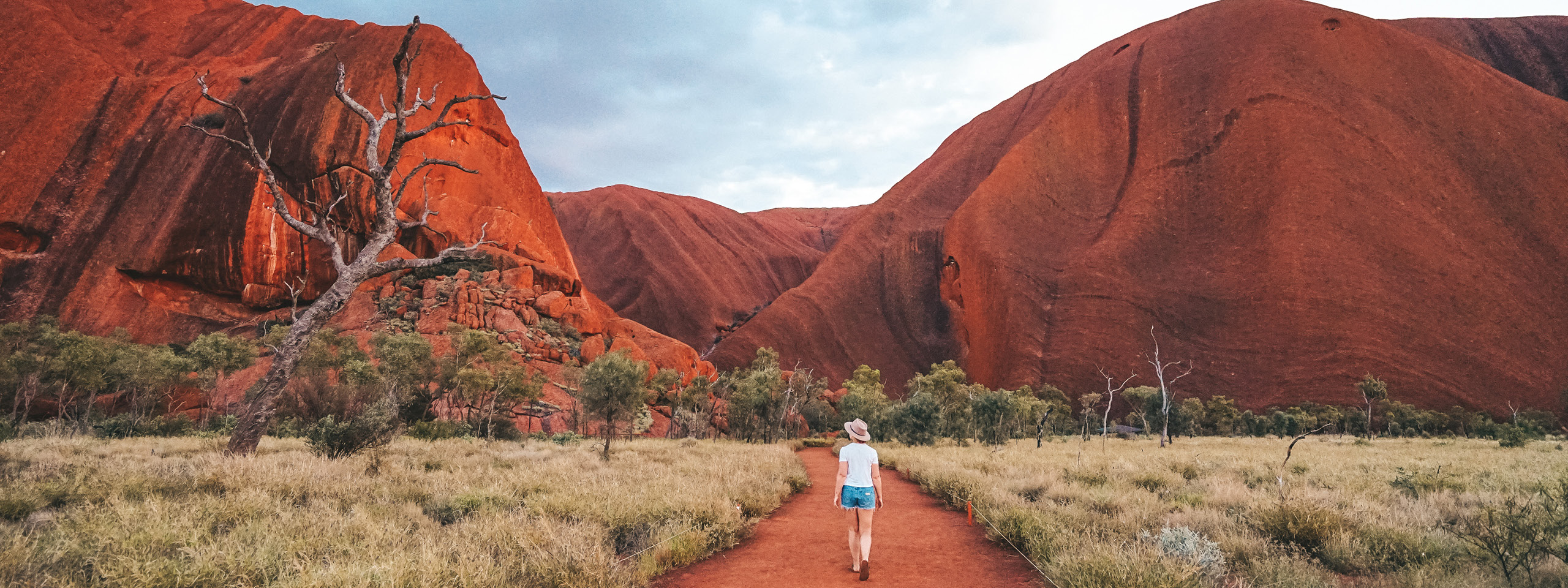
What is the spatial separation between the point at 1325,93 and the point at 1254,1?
18.3 meters

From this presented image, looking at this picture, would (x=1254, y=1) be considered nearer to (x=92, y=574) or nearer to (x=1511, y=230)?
(x=1511, y=230)

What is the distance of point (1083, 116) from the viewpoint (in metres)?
70.8

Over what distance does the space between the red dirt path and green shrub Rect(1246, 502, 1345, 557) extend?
2.83 meters

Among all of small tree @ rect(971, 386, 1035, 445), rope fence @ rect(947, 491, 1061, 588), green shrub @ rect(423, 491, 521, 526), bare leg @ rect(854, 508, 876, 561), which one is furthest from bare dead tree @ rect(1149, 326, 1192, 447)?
green shrub @ rect(423, 491, 521, 526)

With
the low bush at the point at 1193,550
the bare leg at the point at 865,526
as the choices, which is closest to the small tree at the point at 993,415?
the low bush at the point at 1193,550

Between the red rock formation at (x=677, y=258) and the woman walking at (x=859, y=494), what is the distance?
76799 millimetres

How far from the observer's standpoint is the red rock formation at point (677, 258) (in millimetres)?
86812

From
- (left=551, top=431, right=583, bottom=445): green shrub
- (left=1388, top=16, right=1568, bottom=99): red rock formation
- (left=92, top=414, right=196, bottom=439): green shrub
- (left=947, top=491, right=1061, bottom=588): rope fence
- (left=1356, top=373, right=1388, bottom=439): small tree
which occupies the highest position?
(left=1388, top=16, right=1568, bottom=99): red rock formation

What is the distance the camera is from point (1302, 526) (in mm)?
6301

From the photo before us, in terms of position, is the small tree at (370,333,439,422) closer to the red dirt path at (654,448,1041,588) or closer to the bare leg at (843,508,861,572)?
the red dirt path at (654,448,1041,588)

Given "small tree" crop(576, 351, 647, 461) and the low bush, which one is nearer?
the low bush

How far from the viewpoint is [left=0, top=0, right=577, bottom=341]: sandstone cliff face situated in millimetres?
40406

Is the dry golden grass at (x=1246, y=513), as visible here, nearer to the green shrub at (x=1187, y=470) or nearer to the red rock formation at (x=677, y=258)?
the green shrub at (x=1187, y=470)

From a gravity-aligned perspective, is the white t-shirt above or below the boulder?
below
